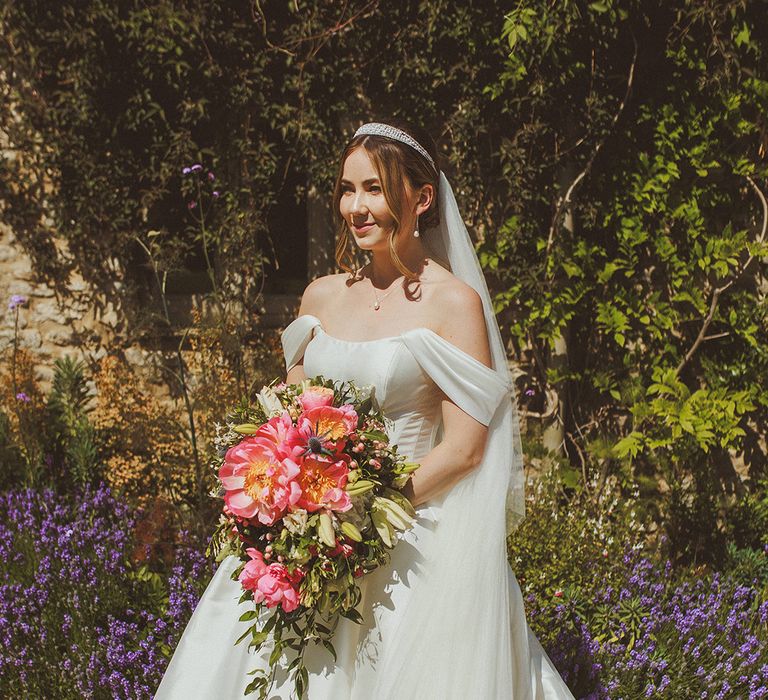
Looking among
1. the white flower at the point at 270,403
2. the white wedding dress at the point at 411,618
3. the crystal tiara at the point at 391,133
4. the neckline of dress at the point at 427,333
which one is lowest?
the white wedding dress at the point at 411,618

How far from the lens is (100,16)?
455cm

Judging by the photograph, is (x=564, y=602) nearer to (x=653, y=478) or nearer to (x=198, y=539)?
(x=653, y=478)

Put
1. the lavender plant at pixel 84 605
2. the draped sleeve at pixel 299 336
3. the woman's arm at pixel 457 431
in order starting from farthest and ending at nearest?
the lavender plant at pixel 84 605 < the draped sleeve at pixel 299 336 < the woman's arm at pixel 457 431

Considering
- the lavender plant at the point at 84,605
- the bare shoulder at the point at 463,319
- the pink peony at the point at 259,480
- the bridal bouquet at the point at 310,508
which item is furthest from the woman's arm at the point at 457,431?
the lavender plant at the point at 84,605

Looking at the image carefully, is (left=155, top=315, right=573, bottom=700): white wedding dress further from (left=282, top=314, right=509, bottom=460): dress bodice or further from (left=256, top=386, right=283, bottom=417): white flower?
(left=256, top=386, right=283, bottom=417): white flower

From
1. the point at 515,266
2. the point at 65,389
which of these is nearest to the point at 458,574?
the point at 515,266

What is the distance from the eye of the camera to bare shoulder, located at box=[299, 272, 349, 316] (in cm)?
247

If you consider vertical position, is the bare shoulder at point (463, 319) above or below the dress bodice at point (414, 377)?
above

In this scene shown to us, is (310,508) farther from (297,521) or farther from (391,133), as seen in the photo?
(391,133)

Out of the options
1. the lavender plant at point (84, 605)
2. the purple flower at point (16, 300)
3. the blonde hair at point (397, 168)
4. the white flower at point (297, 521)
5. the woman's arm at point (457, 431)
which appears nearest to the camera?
the white flower at point (297, 521)

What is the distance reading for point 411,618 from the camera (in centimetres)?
194

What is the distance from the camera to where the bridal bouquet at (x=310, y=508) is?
69.1 inches

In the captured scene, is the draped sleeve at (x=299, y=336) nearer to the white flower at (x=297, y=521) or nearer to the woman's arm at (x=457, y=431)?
the woman's arm at (x=457, y=431)

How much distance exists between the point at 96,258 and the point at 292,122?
170cm
